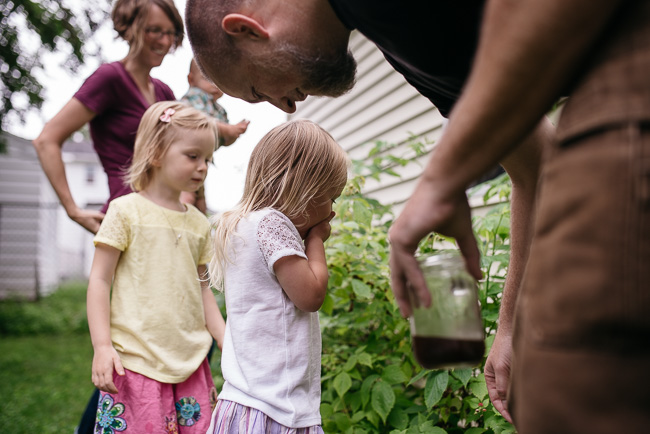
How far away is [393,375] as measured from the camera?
242cm

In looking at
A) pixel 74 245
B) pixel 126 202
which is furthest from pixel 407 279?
pixel 74 245

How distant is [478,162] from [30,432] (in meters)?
4.87

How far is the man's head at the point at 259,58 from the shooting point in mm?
1453

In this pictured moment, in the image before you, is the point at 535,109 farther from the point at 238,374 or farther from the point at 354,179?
the point at 354,179

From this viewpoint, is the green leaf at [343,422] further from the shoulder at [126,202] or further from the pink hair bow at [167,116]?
the pink hair bow at [167,116]

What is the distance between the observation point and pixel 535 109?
0.85 meters

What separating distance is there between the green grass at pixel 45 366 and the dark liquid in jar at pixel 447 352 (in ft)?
9.28

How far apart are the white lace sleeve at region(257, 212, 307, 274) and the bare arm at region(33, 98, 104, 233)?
1.08 metres

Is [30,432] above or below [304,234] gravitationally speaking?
below

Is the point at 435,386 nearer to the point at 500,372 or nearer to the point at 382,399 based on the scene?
the point at 382,399

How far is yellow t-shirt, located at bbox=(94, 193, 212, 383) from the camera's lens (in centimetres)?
229


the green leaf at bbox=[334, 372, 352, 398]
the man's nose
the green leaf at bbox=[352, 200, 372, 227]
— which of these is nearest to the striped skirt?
the green leaf at bbox=[334, 372, 352, 398]

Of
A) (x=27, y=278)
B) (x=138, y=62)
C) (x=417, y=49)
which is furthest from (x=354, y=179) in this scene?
(x=27, y=278)

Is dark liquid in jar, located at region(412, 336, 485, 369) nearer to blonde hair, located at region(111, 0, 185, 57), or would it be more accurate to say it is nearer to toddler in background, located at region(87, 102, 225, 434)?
toddler in background, located at region(87, 102, 225, 434)
